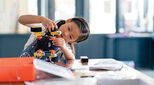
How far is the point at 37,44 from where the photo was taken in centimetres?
116

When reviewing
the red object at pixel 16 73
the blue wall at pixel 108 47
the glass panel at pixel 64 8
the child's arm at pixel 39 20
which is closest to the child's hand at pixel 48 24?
the child's arm at pixel 39 20

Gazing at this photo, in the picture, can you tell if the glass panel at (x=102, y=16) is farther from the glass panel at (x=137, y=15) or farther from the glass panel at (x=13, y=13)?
the glass panel at (x=13, y=13)

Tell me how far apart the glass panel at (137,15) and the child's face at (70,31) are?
119 inches

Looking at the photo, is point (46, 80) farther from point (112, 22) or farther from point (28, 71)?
point (112, 22)

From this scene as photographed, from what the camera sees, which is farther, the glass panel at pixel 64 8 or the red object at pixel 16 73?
the glass panel at pixel 64 8

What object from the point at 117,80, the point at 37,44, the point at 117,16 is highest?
the point at 117,16

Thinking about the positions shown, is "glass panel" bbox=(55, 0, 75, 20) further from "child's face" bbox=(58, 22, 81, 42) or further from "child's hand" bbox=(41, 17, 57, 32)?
"child's hand" bbox=(41, 17, 57, 32)

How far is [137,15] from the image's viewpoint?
14.6 ft

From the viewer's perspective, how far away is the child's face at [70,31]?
4.79 feet

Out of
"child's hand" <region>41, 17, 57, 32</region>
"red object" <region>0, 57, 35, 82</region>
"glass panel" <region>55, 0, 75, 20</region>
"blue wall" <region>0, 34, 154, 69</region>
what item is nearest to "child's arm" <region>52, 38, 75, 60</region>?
"child's hand" <region>41, 17, 57, 32</region>

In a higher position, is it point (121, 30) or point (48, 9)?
point (48, 9)

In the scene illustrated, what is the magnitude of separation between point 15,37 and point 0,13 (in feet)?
1.82

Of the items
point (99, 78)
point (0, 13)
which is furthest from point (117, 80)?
point (0, 13)

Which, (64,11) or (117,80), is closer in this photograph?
(117,80)
